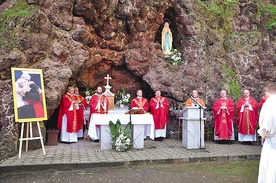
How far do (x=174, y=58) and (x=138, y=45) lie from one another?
6.45 feet

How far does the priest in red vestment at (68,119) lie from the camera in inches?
422

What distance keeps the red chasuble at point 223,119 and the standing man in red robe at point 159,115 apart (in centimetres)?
214

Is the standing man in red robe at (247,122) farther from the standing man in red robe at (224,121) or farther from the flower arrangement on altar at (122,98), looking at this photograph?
the flower arrangement on altar at (122,98)

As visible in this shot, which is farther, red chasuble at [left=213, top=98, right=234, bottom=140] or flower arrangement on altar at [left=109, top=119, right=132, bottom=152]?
red chasuble at [left=213, top=98, right=234, bottom=140]

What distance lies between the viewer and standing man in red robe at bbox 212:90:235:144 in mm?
10906

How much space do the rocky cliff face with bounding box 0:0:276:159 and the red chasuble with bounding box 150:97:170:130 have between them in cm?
103

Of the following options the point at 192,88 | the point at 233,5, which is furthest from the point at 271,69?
the point at 192,88

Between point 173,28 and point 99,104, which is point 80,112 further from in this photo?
point 173,28

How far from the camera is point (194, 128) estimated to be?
9234mm

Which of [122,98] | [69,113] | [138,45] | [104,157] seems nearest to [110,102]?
[122,98]

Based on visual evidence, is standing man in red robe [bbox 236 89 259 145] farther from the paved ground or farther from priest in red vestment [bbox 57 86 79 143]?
priest in red vestment [bbox 57 86 79 143]

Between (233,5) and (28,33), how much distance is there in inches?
459

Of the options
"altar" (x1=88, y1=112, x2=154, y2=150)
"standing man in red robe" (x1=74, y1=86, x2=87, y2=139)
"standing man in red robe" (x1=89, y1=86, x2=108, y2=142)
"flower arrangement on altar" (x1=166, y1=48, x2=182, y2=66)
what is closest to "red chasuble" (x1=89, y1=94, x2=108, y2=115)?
"standing man in red robe" (x1=89, y1=86, x2=108, y2=142)

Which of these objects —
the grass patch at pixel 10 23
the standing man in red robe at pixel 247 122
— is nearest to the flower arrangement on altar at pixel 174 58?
the standing man in red robe at pixel 247 122
